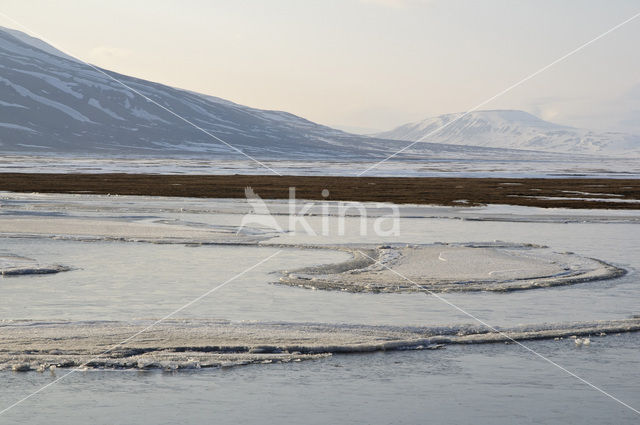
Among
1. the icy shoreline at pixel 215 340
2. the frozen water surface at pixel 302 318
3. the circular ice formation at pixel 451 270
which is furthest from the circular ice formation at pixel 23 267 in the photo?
the icy shoreline at pixel 215 340

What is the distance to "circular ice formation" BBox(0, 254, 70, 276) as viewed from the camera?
1614 cm

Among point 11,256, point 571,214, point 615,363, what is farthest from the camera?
point 571,214

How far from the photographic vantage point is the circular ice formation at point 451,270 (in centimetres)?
1550

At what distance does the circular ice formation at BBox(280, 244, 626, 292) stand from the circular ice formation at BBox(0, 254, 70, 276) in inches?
186

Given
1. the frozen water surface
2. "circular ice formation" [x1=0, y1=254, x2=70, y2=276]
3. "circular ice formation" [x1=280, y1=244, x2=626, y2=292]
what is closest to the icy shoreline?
the frozen water surface

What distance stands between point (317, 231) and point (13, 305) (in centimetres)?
1372

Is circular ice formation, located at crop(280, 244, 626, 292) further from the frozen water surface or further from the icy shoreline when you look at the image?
the icy shoreline

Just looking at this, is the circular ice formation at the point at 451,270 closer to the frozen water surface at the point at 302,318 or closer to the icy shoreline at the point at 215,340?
the frozen water surface at the point at 302,318

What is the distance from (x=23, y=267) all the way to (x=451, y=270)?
880 centimetres

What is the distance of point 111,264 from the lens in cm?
1758

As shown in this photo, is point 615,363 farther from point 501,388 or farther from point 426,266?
point 426,266


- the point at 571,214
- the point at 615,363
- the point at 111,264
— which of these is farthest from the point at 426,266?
the point at 571,214

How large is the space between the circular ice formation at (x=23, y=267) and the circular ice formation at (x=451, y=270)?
4.74m

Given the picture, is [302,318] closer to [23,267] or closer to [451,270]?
[451,270]
